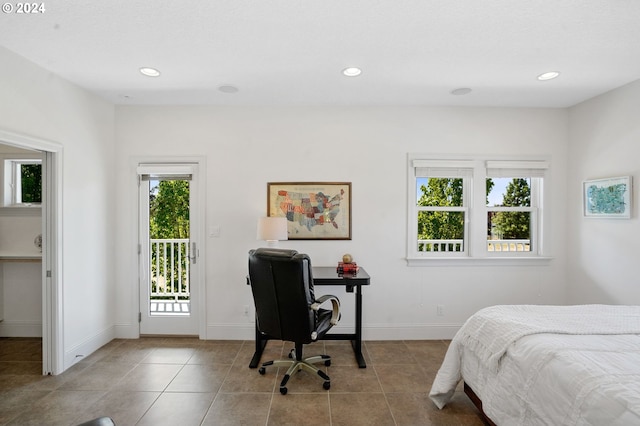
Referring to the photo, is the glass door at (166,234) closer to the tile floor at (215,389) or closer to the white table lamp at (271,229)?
the tile floor at (215,389)

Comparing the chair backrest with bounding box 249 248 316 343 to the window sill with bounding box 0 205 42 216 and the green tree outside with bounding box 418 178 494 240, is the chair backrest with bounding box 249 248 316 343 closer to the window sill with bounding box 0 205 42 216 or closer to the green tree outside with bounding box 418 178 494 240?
the green tree outside with bounding box 418 178 494 240

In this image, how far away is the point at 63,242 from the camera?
285 centimetres

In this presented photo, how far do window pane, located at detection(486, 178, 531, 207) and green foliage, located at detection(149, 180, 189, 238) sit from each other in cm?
363

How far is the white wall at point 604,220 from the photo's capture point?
2902 millimetres

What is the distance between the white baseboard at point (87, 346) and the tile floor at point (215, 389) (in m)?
0.07

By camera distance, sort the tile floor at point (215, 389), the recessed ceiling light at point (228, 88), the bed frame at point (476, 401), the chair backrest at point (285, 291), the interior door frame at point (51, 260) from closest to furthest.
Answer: the bed frame at point (476, 401)
the tile floor at point (215, 389)
the chair backrest at point (285, 291)
the interior door frame at point (51, 260)
the recessed ceiling light at point (228, 88)

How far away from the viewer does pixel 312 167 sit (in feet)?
11.7

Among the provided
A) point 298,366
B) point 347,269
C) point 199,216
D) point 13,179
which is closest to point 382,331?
point 347,269

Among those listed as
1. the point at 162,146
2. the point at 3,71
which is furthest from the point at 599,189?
the point at 3,71

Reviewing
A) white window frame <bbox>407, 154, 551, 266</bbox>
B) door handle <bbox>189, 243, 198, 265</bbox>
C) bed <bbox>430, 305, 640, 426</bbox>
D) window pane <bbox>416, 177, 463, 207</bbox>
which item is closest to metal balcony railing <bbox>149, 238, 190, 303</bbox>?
door handle <bbox>189, 243, 198, 265</bbox>

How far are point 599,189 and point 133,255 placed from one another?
201 inches

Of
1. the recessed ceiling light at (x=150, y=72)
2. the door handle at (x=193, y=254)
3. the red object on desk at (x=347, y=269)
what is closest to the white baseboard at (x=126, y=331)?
the door handle at (x=193, y=254)

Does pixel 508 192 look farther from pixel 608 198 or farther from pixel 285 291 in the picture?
pixel 285 291

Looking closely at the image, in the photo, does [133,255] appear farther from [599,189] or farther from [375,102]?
[599,189]
